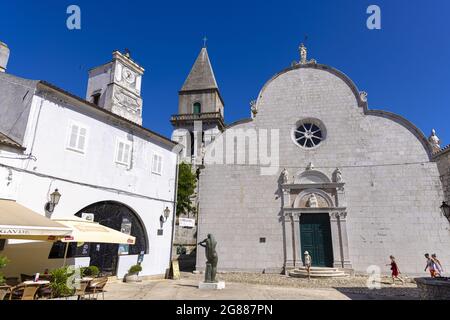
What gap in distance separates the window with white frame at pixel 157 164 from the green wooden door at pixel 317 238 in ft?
29.0

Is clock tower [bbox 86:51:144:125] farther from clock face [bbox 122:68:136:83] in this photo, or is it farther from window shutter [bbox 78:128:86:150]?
window shutter [bbox 78:128:86:150]

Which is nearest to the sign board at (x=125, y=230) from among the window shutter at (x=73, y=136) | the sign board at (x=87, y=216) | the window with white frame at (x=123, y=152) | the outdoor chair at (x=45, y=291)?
the sign board at (x=87, y=216)

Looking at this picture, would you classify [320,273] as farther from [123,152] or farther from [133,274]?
[123,152]

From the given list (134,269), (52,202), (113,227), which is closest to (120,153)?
(113,227)

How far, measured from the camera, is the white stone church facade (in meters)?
15.8

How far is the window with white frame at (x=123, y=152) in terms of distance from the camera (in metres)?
13.3

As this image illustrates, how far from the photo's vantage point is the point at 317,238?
16.7 m

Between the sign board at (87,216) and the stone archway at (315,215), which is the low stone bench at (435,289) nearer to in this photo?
the stone archway at (315,215)

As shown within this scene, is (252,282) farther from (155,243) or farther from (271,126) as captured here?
(271,126)

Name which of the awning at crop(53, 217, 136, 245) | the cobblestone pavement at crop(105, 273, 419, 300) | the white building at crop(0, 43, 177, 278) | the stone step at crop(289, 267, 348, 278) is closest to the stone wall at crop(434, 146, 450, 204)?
the cobblestone pavement at crop(105, 273, 419, 300)

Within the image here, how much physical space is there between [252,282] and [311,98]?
12.2 m

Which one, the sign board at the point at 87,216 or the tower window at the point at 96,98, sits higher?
the tower window at the point at 96,98

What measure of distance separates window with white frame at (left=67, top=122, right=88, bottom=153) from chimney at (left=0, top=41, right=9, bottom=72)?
5.06 meters

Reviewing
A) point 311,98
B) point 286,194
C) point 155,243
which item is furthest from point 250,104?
point 155,243
